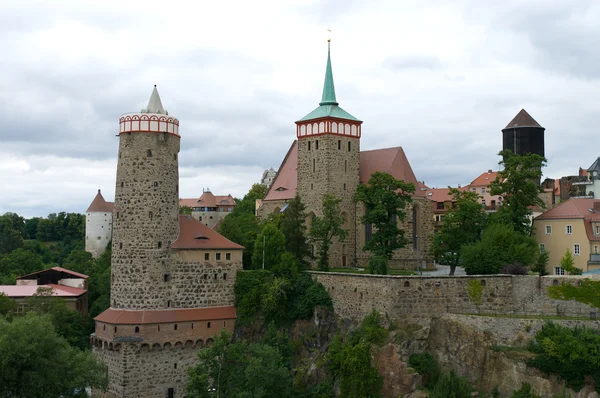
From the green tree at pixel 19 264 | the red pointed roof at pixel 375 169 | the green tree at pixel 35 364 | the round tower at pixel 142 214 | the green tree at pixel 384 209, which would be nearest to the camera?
the green tree at pixel 35 364

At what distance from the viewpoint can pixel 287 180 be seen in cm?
6053

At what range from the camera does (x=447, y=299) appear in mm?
37812

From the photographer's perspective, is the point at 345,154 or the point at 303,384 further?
the point at 345,154

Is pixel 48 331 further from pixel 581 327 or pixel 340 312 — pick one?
pixel 581 327

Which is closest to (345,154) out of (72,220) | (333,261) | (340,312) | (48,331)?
(333,261)

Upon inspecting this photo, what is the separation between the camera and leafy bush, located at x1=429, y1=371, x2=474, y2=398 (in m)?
33.5

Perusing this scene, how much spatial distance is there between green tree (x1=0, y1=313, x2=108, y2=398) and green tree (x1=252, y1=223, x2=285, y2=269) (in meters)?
15.5

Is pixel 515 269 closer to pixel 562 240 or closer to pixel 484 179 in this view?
pixel 562 240

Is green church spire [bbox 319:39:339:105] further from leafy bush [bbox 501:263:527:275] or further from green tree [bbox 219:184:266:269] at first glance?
leafy bush [bbox 501:263:527:275]

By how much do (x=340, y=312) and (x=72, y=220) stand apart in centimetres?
7925

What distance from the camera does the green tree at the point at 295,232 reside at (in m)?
47.5

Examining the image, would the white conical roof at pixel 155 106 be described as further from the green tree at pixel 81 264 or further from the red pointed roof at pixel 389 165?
the green tree at pixel 81 264

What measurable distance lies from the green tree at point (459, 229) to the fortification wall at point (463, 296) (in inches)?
328

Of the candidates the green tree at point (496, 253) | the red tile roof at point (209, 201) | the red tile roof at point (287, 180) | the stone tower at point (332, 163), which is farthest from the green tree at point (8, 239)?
the green tree at point (496, 253)
